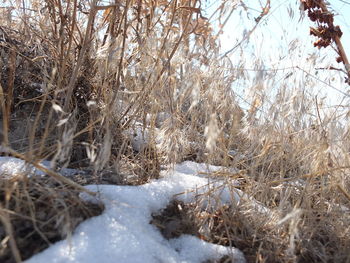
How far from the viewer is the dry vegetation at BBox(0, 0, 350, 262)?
42.1 inches

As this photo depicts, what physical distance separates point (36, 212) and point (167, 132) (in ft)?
2.00

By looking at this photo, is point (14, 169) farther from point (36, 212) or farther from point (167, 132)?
point (167, 132)

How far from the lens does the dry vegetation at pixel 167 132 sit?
3.51ft

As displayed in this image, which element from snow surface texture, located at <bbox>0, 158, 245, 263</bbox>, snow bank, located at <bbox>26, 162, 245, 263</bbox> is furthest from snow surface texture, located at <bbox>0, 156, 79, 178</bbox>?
snow bank, located at <bbox>26, 162, 245, 263</bbox>

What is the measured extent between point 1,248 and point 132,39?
111cm

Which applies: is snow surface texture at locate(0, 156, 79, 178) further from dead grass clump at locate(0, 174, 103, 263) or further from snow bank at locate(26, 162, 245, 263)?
snow bank at locate(26, 162, 245, 263)

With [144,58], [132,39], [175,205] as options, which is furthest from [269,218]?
[132,39]

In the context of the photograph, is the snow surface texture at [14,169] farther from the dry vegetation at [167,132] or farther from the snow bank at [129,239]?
the snow bank at [129,239]

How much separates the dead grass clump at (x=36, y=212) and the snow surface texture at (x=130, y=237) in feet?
0.11

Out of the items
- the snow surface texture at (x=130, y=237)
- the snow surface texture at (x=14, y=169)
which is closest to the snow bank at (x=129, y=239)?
the snow surface texture at (x=130, y=237)

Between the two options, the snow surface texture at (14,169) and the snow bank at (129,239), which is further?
the snow surface texture at (14,169)

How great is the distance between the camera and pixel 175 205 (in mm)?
1250

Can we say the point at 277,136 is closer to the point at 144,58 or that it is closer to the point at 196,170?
the point at 196,170

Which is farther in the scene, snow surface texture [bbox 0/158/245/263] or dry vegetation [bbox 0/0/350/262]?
dry vegetation [bbox 0/0/350/262]
